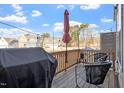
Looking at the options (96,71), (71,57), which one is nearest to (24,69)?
(96,71)

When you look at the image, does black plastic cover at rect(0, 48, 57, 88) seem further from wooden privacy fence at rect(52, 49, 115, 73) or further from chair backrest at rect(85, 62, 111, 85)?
wooden privacy fence at rect(52, 49, 115, 73)

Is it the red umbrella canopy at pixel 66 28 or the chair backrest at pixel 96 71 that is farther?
the red umbrella canopy at pixel 66 28

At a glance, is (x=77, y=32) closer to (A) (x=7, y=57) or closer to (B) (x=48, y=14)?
(B) (x=48, y=14)

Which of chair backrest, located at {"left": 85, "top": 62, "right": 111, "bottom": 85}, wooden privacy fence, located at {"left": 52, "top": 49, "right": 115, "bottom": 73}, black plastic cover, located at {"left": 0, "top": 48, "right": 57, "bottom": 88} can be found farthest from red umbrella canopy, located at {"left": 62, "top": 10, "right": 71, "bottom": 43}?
black plastic cover, located at {"left": 0, "top": 48, "right": 57, "bottom": 88}

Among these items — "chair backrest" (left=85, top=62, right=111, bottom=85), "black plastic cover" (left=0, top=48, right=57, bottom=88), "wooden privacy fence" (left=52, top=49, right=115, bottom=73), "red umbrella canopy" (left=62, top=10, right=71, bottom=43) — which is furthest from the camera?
"wooden privacy fence" (left=52, top=49, right=115, bottom=73)

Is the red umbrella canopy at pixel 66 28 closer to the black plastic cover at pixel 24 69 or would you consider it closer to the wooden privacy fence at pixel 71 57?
the wooden privacy fence at pixel 71 57

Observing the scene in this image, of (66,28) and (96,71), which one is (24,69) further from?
(66,28)

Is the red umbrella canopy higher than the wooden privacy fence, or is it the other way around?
the red umbrella canopy

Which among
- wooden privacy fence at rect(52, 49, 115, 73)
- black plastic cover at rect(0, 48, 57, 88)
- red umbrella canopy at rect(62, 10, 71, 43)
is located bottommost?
wooden privacy fence at rect(52, 49, 115, 73)

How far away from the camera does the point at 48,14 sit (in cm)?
665

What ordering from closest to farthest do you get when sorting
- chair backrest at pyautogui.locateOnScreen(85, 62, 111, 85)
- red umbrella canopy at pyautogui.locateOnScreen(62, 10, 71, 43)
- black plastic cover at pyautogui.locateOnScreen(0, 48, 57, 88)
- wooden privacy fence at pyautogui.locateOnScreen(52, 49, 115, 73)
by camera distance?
black plastic cover at pyautogui.locateOnScreen(0, 48, 57, 88)
chair backrest at pyautogui.locateOnScreen(85, 62, 111, 85)
red umbrella canopy at pyautogui.locateOnScreen(62, 10, 71, 43)
wooden privacy fence at pyautogui.locateOnScreen(52, 49, 115, 73)

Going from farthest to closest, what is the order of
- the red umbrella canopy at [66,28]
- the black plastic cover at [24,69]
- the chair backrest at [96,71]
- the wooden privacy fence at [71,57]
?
1. the wooden privacy fence at [71,57]
2. the red umbrella canopy at [66,28]
3. the chair backrest at [96,71]
4. the black plastic cover at [24,69]

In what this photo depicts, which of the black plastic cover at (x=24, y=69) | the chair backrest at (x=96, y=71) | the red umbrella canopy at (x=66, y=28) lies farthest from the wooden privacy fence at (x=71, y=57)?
the black plastic cover at (x=24, y=69)
